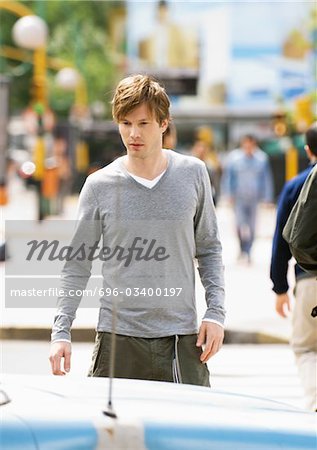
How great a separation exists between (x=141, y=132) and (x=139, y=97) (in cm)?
12

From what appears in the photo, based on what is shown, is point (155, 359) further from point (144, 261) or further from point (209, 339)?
point (144, 261)

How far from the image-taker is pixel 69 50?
71.1 m

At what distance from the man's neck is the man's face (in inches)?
0.7

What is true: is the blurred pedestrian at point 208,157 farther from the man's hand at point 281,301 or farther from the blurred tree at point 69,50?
the blurred tree at point 69,50

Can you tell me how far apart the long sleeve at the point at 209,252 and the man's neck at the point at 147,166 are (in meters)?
Result: 0.15

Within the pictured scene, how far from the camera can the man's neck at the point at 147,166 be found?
14.3 feet

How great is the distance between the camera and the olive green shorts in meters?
4.27

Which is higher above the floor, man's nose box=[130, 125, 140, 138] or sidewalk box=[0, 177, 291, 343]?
man's nose box=[130, 125, 140, 138]

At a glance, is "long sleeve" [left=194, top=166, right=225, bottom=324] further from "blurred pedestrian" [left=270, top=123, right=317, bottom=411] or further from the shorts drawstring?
"blurred pedestrian" [left=270, top=123, right=317, bottom=411]

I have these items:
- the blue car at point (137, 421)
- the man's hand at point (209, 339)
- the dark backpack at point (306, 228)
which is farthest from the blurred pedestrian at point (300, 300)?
the blue car at point (137, 421)

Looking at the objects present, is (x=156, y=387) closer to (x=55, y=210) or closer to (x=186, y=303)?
(x=186, y=303)

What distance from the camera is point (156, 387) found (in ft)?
10.5

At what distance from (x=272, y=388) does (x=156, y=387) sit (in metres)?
5.90

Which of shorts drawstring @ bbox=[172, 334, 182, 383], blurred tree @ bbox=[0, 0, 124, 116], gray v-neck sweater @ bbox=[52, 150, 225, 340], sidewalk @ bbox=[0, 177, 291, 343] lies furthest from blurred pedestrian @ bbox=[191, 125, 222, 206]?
blurred tree @ bbox=[0, 0, 124, 116]
